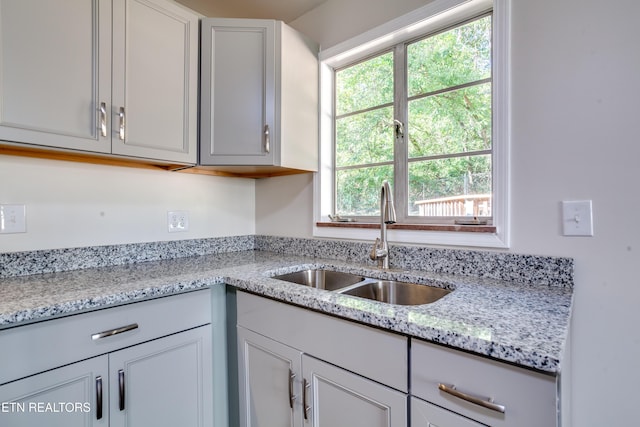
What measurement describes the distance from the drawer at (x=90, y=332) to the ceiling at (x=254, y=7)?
1605 mm

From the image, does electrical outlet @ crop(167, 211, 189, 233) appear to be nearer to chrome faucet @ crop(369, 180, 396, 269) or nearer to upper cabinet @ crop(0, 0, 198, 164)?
upper cabinet @ crop(0, 0, 198, 164)

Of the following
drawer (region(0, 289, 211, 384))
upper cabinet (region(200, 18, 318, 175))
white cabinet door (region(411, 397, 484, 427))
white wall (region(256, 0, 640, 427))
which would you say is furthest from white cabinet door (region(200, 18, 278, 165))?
white cabinet door (region(411, 397, 484, 427))

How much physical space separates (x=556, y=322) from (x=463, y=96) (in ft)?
3.27

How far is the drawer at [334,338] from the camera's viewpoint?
811 mm

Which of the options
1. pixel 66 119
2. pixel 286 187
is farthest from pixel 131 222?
pixel 286 187

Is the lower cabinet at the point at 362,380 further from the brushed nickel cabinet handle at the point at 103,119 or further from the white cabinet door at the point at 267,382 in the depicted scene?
the brushed nickel cabinet handle at the point at 103,119

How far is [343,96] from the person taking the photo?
1.82 metres

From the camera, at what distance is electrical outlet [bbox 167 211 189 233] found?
176 centimetres

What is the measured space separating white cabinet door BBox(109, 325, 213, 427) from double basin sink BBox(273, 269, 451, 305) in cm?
45

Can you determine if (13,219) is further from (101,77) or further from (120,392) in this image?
(120,392)

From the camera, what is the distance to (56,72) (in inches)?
45.4

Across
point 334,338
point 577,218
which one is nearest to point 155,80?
point 334,338

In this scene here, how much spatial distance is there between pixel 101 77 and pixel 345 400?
58.5 inches

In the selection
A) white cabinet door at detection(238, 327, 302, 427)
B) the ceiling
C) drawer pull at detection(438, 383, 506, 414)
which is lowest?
white cabinet door at detection(238, 327, 302, 427)
